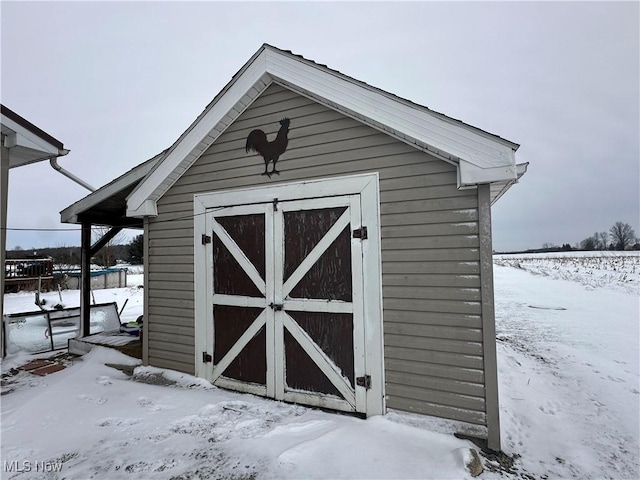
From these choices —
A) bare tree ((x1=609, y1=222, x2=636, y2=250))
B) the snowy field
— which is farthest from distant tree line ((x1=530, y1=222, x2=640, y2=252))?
the snowy field

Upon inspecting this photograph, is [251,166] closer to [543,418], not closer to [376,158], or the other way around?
[376,158]

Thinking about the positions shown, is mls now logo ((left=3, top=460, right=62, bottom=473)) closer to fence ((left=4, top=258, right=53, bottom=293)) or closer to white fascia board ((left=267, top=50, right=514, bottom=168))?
white fascia board ((left=267, top=50, right=514, bottom=168))

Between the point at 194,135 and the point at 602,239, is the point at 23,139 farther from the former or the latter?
the point at 602,239

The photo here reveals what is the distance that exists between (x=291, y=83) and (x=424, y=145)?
5.41 feet

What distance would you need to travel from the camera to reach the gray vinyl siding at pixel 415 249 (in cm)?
261

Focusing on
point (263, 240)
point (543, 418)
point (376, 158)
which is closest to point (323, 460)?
point (263, 240)

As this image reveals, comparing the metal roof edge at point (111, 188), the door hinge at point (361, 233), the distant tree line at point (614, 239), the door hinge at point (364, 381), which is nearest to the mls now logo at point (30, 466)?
the door hinge at point (364, 381)

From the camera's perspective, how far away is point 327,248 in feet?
10.4

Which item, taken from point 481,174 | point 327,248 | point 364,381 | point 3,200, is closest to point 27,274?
point 3,200

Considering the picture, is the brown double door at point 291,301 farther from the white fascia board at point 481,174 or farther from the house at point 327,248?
the white fascia board at point 481,174

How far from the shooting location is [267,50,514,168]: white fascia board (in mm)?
2451

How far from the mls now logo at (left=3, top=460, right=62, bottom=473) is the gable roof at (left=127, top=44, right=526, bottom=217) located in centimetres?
283

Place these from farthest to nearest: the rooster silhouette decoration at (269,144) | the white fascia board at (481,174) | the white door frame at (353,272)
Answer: the rooster silhouette decoration at (269,144)
the white door frame at (353,272)
the white fascia board at (481,174)

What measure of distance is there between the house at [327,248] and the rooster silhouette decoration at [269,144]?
3 centimetres
